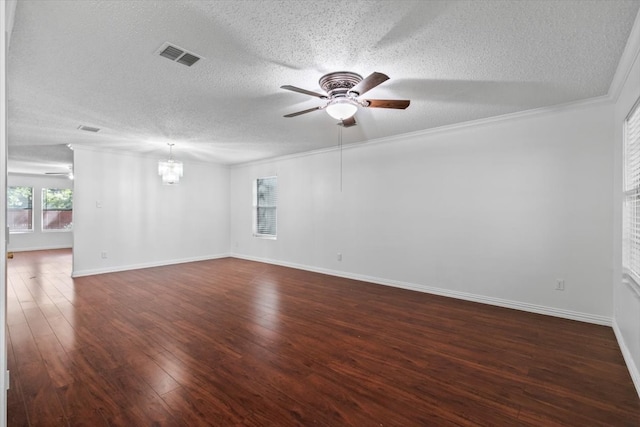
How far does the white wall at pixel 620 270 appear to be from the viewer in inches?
87.0

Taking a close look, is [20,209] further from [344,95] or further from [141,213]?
[344,95]

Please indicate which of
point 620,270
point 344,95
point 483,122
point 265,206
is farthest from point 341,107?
point 265,206

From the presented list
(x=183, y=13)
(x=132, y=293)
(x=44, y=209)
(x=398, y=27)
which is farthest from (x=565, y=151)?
(x=44, y=209)

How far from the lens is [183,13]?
6.22ft

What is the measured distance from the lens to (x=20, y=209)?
31.1 feet

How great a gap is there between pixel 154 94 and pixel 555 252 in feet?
15.7

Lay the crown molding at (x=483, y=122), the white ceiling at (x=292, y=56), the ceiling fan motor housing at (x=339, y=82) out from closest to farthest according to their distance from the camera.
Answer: the white ceiling at (x=292, y=56), the ceiling fan motor housing at (x=339, y=82), the crown molding at (x=483, y=122)

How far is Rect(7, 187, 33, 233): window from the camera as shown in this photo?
30.8 feet

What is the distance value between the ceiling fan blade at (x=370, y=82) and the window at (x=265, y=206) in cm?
473

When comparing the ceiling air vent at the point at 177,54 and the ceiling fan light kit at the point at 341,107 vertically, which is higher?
the ceiling air vent at the point at 177,54

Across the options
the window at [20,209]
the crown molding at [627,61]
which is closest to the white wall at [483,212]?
the crown molding at [627,61]

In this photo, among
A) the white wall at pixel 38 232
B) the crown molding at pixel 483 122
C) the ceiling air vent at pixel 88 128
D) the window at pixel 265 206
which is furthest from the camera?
the white wall at pixel 38 232

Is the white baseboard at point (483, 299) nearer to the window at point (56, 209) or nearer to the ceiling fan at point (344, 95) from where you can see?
the ceiling fan at point (344, 95)

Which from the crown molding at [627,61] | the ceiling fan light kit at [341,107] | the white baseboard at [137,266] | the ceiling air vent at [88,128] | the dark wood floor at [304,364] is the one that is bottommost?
the dark wood floor at [304,364]
